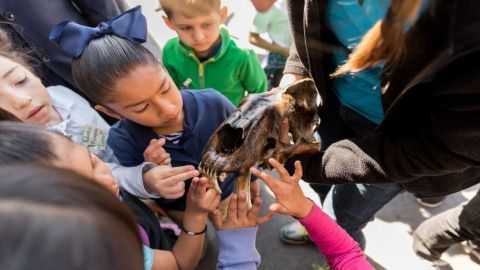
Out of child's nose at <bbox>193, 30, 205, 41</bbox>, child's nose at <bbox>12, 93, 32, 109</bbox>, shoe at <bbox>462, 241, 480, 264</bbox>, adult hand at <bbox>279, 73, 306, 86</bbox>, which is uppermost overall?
adult hand at <bbox>279, 73, 306, 86</bbox>

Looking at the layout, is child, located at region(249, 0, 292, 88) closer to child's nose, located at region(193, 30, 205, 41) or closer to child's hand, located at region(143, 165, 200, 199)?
child's nose, located at region(193, 30, 205, 41)

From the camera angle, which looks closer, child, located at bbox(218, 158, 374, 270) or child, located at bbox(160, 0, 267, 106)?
child, located at bbox(218, 158, 374, 270)

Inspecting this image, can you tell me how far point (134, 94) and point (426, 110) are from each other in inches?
28.8

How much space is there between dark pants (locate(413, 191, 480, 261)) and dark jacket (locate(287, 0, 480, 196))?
44cm

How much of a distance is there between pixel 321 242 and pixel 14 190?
0.77 metres

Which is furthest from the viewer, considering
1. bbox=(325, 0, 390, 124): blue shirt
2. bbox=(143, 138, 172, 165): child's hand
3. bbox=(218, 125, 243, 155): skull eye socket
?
bbox=(143, 138, 172, 165): child's hand

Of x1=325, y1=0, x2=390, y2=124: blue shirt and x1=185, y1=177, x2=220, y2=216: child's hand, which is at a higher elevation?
x1=325, y1=0, x2=390, y2=124: blue shirt

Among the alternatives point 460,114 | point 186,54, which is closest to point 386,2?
point 460,114

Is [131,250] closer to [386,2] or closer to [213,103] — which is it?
[386,2]

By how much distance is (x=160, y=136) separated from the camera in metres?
1.20

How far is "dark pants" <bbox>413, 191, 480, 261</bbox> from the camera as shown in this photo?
1311mm

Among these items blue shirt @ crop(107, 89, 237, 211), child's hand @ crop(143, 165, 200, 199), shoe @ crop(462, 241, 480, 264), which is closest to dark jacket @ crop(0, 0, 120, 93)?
blue shirt @ crop(107, 89, 237, 211)

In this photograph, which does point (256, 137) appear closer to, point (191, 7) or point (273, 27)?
point (191, 7)

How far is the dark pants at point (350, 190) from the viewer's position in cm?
108
